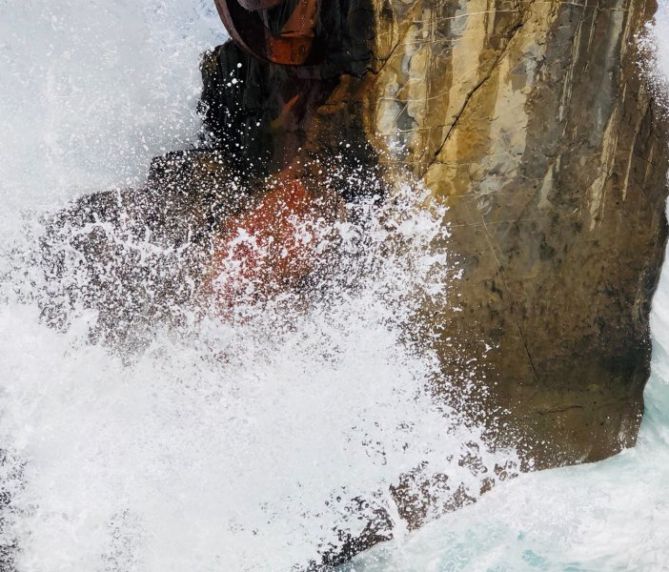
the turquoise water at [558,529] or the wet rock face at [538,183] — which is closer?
the wet rock face at [538,183]

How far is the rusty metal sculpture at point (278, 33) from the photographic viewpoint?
3033mm

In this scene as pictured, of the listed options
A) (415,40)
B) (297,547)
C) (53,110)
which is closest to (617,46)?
(415,40)

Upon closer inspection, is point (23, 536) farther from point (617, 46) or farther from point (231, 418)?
point (617, 46)

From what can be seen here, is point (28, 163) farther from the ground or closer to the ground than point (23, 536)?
farther from the ground

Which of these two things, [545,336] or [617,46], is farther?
[545,336]

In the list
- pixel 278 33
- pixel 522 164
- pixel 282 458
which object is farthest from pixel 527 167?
pixel 282 458

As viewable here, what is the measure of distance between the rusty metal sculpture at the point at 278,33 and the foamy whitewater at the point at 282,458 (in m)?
0.86

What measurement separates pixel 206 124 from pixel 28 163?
1.24 m

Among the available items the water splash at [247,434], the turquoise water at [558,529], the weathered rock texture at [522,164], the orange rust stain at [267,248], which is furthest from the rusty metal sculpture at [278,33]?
the turquoise water at [558,529]

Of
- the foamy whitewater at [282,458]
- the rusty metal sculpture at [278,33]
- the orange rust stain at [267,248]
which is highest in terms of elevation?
the rusty metal sculpture at [278,33]

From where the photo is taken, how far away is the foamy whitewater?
3322 millimetres

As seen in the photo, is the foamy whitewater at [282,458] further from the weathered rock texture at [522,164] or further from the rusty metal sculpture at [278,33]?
the rusty metal sculpture at [278,33]

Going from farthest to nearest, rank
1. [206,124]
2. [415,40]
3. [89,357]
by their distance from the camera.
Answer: [206,124]
[89,357]
[415,40]

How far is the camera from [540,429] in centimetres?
341
